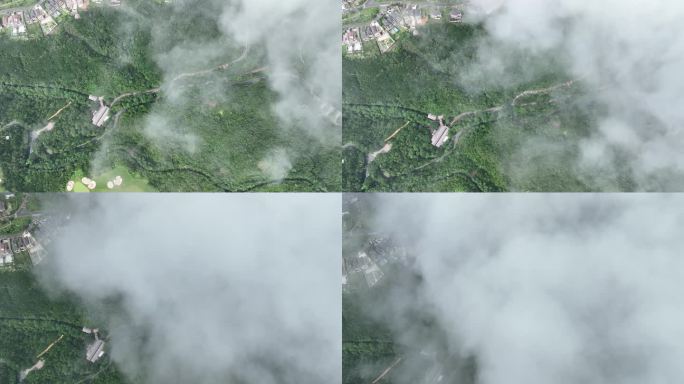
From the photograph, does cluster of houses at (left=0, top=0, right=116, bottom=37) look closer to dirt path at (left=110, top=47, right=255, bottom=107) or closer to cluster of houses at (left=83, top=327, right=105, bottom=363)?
dirt path at (left=110, top=47, right=255, bottom=107)

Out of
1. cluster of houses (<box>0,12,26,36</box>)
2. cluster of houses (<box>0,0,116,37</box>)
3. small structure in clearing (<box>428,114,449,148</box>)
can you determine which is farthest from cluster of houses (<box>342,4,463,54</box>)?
cluster of houses (<box>0,12,26,36</box>)

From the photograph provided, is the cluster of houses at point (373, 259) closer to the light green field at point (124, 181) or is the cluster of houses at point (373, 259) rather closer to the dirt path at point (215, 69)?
the light green field at point (124, 181)

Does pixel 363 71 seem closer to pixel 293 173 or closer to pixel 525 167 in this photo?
pixel 293 173

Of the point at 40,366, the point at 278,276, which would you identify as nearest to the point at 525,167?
the point at 278,276

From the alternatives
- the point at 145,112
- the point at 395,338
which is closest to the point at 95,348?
the point at 145,112

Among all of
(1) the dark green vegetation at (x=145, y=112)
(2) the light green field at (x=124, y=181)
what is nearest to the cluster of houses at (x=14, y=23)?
(1) the dark green vegetation at (x=145, y=112)

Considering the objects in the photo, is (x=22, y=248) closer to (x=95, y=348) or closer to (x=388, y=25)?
(x=95, y=348)
